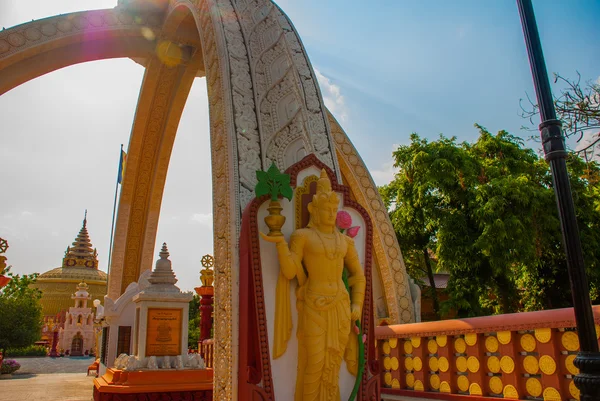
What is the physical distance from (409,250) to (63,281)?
1577 inches

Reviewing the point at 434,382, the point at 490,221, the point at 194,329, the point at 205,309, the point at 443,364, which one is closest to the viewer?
the point at 443,364

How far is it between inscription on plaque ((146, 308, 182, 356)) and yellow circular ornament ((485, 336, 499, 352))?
5246mm

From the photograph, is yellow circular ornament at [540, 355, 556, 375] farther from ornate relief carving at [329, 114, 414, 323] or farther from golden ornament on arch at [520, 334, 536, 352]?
ornate relief carving at [329, 114, 414, 323]

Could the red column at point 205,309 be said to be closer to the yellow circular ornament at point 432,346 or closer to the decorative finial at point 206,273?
the decorative finial at point 206,273

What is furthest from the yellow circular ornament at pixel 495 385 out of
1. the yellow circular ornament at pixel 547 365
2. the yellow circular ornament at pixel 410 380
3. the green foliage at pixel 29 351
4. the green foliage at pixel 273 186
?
the green foliage at pixel 29 351

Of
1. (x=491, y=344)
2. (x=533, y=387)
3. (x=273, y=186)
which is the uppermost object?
(x=273, y=186)

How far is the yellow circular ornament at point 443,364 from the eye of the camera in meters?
4.51

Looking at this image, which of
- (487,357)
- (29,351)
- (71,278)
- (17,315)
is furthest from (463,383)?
(71,278)

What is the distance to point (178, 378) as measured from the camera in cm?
684

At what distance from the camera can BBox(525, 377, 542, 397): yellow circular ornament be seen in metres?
3.68

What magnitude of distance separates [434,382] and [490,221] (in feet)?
24.1

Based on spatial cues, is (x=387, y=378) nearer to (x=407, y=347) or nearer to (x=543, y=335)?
(x=407, y=347)

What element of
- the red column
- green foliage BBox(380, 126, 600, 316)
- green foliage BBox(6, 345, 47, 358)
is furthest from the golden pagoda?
green foliage BBox(380, 126, 600, 316)

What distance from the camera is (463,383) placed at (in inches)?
171
